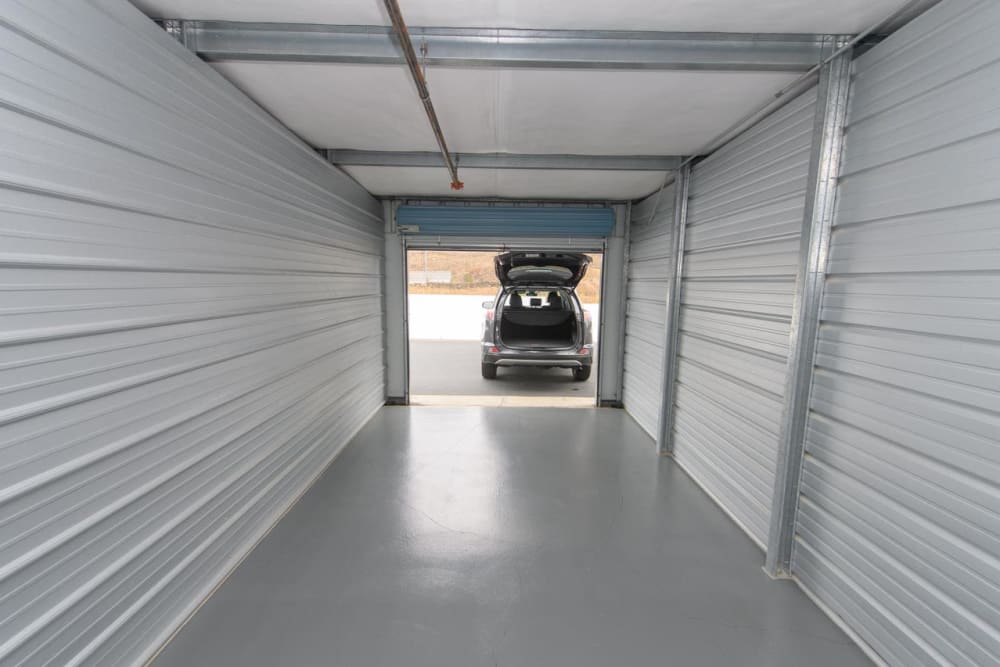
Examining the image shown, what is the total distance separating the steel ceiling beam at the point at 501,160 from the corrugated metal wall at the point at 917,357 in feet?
5.12

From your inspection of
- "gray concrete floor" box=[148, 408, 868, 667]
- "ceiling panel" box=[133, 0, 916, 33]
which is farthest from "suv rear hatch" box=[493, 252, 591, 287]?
"ceiling panel" box=[133, 0, 916, 33]

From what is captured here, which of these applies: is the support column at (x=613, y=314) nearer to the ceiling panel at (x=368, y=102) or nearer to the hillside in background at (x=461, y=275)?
the ceiling panel at (x=368, y=102)

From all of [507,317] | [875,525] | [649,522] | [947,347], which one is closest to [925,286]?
[947,347]

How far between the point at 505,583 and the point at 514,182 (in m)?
3.24

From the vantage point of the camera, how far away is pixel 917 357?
1476 millimetres

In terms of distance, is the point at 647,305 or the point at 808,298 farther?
the point at 647,305

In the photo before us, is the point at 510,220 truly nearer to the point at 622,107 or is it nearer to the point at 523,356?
the point at 523,356

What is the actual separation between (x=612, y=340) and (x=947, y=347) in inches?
142

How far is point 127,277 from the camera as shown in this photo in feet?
4.69

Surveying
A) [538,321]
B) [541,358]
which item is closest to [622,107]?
[541,358]

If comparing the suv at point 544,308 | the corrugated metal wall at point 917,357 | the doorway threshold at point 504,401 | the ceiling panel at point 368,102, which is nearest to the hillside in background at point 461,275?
the suv at point 544,308

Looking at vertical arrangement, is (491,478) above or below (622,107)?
below

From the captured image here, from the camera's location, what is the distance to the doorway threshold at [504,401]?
4.93 metres

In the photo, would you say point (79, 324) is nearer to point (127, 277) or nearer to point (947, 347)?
point (127, 277)
